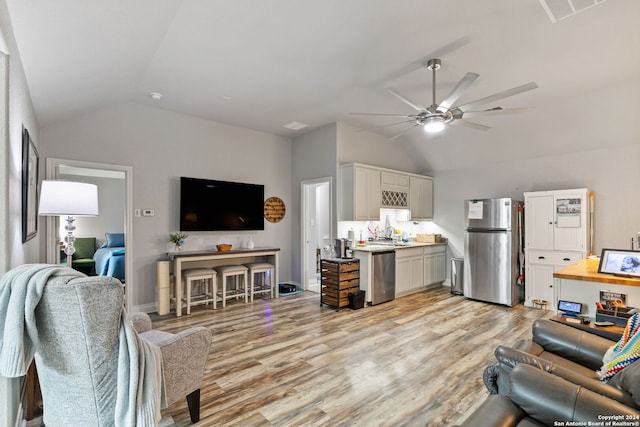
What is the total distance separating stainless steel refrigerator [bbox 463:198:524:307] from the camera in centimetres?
491

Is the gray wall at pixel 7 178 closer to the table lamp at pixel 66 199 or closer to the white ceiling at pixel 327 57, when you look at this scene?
the white ceiling at pixel 327 57

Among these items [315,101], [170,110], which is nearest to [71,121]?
[170,110]

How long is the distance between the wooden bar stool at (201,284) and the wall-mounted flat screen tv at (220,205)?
2.34ft

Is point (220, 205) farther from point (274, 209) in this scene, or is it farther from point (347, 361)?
point (347, 361)

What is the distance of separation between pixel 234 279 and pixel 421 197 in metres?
3.98

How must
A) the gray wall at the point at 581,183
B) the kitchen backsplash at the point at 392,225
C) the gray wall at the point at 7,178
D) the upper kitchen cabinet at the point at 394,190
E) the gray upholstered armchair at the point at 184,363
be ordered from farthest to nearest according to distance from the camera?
the upper kitchen cabinet at the point at 394,190 → the kitchen backsplash at the point at 392,225 → the gray wall at the point at 581,183 → the gray upholstered armchair at the point at 184,363 → the gray wall at the point at 7,178

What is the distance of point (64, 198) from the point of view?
243 cm

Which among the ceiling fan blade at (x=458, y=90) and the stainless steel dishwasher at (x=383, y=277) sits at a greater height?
the ceiling fan blade at (x=458, y=90)

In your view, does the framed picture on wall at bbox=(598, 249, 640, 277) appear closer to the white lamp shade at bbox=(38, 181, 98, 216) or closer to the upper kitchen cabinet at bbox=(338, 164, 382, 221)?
the upper kitchen cabinet at bbox=(338, 164, 382, 221)

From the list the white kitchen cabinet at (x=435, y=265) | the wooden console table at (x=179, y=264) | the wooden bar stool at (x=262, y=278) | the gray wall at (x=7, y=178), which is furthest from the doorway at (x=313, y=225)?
the gray wall at (x=7, y=178)

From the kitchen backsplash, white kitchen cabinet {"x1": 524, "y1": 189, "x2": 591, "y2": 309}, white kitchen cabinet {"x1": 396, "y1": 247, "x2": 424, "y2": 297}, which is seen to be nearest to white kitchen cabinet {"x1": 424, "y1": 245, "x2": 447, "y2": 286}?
white kitchen cabinet {"x1": 396, "y1": 247, "x2": 424, "y2": 297}

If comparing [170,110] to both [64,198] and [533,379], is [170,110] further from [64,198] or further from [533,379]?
[533,379]

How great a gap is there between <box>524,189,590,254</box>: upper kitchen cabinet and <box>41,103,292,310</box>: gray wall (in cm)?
454

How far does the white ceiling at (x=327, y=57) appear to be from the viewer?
232cm
